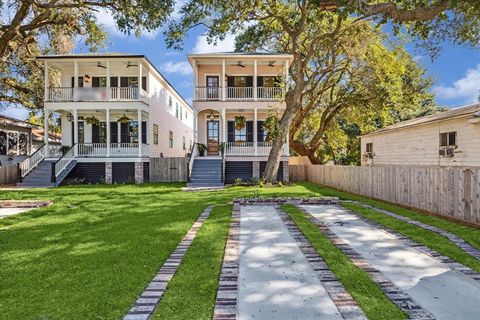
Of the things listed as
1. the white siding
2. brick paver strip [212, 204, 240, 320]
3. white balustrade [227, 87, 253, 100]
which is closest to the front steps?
white balustrade [227, 87, 253, 100]

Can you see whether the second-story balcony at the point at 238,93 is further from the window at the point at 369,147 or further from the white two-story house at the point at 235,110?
the window at the point at 369,147

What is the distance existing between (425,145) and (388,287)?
1335 cm

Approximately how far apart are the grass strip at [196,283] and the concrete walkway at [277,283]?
1.03ft

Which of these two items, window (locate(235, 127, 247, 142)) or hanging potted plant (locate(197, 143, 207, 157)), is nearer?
hanging potted plant (locate(197, 143, 207, 157))

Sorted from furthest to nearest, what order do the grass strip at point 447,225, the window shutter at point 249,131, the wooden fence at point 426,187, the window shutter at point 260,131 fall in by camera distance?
the window shutter at point 249,131 → the window shutter at point 260,131 → the wooden fence at point 426,187 → the grass strip at point 447,225

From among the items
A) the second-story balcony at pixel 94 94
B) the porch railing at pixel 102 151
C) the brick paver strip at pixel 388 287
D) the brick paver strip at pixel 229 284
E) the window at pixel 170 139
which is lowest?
the brick paver strip at pixel 388 287

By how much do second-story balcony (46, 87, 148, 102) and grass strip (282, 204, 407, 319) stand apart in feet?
54.1

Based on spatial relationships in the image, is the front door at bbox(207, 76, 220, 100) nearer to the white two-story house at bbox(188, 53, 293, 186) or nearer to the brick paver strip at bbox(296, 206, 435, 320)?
the white two-story house at bbox(188, 53, 293, 186)

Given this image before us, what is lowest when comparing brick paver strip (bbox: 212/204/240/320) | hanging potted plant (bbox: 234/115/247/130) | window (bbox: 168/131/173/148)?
brick paver strip (bbox: 212/204/240/320)

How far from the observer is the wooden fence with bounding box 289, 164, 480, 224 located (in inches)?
285

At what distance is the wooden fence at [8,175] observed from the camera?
18.0 meters

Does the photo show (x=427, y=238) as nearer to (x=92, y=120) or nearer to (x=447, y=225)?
(x=447, y=225)

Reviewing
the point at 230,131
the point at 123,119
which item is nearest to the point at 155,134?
the point at 123,119

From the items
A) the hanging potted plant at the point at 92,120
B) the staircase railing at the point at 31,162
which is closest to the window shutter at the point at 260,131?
the hanging potted plant at the point at 92,120
